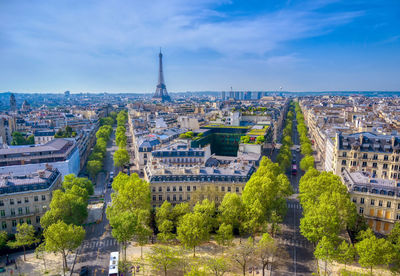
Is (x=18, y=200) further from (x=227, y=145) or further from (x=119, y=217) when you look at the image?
(x=227, y=145)

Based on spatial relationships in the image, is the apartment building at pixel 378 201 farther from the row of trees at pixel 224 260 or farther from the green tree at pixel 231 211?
the green tree at pixel 231 211

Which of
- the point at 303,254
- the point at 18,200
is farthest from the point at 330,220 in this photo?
the point at 18,200

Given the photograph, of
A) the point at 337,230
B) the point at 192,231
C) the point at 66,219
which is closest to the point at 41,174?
the point at 66,219

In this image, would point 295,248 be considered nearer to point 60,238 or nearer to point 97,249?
point 97,249

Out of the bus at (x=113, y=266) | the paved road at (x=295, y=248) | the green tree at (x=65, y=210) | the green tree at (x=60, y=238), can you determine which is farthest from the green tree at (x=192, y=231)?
the green tree at (x=65, y=210)

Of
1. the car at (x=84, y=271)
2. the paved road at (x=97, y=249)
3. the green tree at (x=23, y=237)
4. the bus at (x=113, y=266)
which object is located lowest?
the paved road at (x=97, y=249)

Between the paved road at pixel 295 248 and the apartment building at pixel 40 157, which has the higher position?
the apartment building at pixel 40 157
